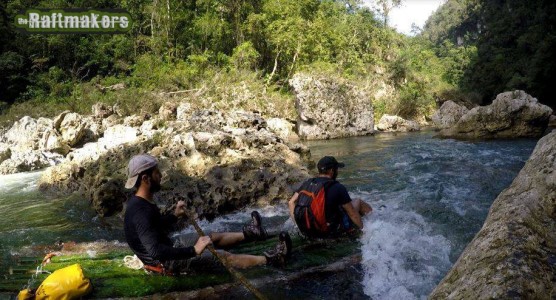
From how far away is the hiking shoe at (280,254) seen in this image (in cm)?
435

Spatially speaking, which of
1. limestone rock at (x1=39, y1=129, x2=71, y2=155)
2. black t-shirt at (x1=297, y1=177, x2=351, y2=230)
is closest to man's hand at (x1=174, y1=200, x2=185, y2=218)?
black t-shirt at (x1=297, y1=177, x2=351, y2=230)

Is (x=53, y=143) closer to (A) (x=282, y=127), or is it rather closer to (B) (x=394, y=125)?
(A) (x=282, y=127)

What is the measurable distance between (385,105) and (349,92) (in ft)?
19.1

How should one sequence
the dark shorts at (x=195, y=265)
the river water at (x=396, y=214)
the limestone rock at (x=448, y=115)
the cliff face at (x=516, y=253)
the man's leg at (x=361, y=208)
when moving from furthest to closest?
the limestone rock at (x=448, y=115), the man's leg at (x=361, y=208), the river water at (x=396, y=214), the dark shorts at (x=195, y=265), the cliff face at (x=516, y=253)

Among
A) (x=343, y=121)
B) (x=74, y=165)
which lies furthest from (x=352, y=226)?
(x=343, y=121)

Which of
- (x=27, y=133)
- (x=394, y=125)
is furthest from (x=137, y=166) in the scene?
(x=394, y=125)

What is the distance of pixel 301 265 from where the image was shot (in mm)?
4398

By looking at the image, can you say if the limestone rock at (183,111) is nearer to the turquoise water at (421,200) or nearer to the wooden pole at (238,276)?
the turquoise water at (421,200)

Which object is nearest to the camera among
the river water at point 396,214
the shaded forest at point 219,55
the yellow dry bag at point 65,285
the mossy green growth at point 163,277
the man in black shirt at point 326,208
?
the yellow dry bag at point 65,285

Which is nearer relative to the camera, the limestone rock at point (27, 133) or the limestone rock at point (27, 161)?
the limestone rock at point (27, 161)

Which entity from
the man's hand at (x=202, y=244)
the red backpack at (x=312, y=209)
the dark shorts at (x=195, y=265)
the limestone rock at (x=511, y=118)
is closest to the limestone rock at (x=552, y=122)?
the limestone rock at (x=511, y=118)

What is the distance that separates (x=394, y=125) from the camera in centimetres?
2469

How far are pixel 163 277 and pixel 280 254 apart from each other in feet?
4.35

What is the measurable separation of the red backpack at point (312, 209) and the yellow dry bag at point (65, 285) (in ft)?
8.60
